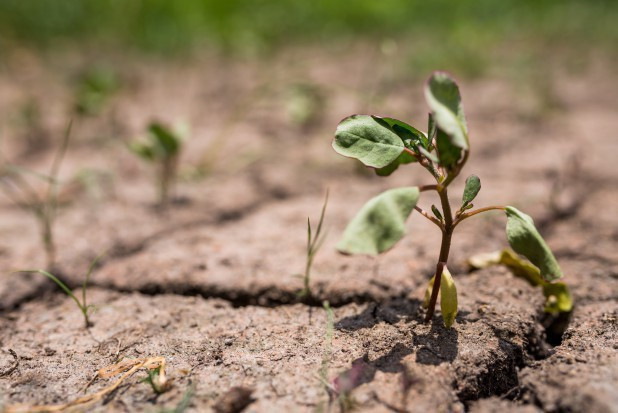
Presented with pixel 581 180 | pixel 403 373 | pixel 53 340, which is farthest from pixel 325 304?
pixel 581 180

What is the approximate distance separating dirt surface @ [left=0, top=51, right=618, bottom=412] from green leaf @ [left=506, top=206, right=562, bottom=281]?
0.67 ft

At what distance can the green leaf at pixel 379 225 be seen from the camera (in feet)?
2.77

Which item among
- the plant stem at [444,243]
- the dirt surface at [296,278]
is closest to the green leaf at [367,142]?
the plant stem at [444,243]

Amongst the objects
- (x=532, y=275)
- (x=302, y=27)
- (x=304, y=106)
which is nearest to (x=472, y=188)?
Result: (x=532, y=275)

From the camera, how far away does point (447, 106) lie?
35.2 inches

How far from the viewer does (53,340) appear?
119cm

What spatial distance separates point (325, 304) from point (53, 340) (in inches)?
23.2

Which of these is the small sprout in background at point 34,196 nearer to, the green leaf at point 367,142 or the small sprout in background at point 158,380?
the small sprout in background at point 158,380

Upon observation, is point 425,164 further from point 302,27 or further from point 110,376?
point 302,27

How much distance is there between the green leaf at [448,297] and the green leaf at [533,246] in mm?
148

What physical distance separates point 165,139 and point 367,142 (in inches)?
39.1

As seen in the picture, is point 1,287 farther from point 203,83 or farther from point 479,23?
point 479,23

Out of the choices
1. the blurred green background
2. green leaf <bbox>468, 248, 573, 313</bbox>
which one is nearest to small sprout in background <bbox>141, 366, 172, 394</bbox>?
green leaf <bbox>468, 248, 573, 313</bbox>

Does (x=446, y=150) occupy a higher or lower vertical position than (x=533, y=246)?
higher
